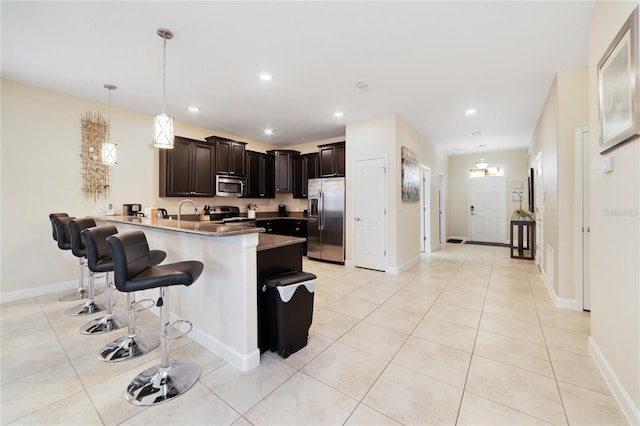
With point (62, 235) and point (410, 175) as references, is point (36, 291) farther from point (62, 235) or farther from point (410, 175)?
point (410, 175)

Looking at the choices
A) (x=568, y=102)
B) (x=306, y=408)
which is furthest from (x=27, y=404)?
(x=568, y=102)

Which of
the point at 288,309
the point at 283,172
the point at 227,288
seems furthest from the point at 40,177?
the point at 283,172

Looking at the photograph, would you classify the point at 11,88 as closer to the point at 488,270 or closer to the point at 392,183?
the point at 392,183

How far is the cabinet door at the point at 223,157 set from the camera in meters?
5.20

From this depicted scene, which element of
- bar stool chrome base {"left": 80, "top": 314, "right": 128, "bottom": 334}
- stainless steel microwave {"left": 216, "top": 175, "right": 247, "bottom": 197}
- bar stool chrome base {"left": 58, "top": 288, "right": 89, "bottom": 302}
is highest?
stainless steel microwave {"left": 216, "top": 175, "right": 247, "bottom": 197}

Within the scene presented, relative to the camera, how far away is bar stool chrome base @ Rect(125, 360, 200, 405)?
1649 mm

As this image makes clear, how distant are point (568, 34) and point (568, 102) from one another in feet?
2.94

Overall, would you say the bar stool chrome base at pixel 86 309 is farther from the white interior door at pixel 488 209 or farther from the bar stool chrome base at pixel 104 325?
the white interior door at pixel 488 209

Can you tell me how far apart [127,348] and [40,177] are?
297cm

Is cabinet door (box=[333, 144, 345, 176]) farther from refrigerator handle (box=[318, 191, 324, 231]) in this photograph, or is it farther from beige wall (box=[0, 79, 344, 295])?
beige wall (box=[0, 79, 344, 295])

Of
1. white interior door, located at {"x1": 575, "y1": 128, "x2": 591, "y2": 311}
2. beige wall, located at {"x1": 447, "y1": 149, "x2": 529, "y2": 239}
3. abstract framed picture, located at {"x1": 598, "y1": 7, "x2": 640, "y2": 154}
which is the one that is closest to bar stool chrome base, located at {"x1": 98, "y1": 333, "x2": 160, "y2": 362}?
abstract framed picture, located at {"x1": 598, "y1": 7, "x2": 640, "y2": 154}

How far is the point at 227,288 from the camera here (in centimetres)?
203

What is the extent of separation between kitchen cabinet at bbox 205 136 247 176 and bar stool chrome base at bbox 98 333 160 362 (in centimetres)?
351

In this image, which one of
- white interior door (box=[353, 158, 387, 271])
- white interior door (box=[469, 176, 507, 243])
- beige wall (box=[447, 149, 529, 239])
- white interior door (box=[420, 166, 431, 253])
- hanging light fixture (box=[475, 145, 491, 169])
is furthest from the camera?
hanging light fixture (box=[475, 145, 491, 169])
